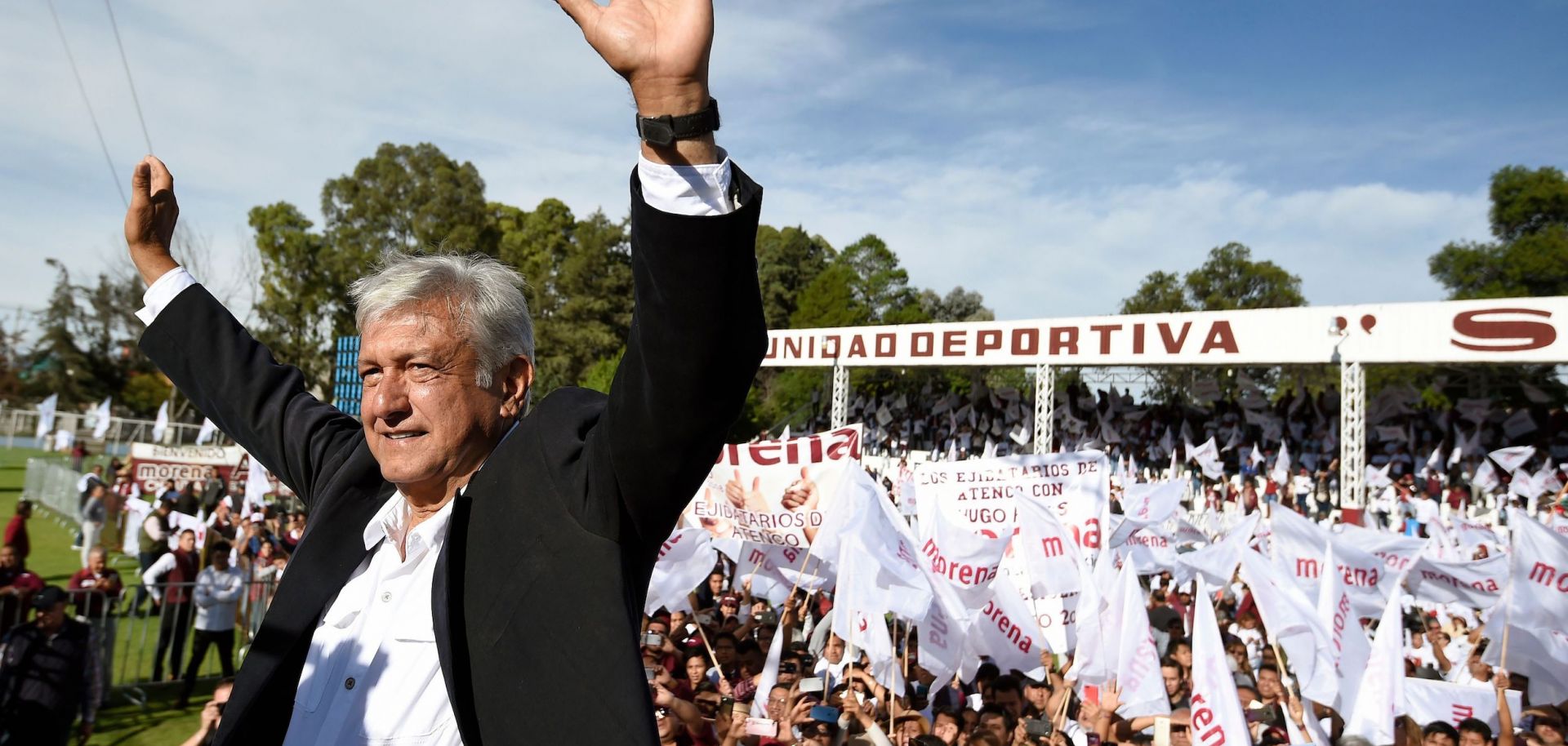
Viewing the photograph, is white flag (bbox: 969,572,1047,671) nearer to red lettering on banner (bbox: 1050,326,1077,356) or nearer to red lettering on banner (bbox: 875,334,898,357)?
red lettering on banner (bbox: 1050,326,1077,356)

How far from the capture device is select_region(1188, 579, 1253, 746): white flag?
4988mm

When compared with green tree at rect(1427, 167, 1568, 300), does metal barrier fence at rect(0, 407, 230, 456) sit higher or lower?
lower

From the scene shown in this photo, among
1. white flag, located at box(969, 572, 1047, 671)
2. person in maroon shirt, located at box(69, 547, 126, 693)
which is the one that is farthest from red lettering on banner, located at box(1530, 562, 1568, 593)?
person in maroon shirt, located at box(69, 547, 126, 693)

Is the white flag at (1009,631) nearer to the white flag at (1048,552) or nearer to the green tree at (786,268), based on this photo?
the white flag at (1048,552)

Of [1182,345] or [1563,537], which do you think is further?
[1182,345]

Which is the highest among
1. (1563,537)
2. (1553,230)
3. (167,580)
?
(1553,230)

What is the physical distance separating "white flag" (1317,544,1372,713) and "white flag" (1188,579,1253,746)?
1557mm

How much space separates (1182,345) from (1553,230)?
97.7 ft

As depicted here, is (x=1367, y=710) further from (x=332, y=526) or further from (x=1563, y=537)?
(x=332, y=526)

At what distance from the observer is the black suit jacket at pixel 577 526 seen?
1065 millimetres

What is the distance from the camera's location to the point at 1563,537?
21.7 ft

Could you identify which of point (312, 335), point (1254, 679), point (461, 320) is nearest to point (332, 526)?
point (461, 320)

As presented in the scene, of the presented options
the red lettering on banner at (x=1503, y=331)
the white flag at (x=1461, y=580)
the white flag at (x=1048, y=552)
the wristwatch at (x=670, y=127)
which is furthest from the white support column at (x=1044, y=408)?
the wristwatch at (x=670, y=127)

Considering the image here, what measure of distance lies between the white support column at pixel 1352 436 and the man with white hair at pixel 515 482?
16.9 metres
